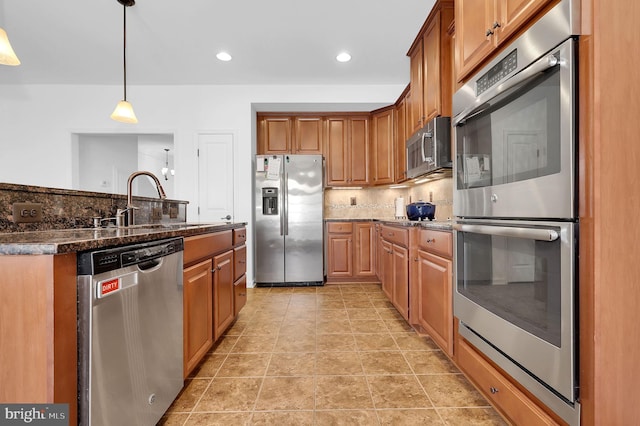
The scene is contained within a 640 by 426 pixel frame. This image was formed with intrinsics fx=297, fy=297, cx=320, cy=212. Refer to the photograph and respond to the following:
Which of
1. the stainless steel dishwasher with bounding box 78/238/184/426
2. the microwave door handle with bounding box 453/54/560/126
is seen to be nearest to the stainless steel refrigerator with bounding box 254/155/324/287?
the stainless steel dishwasher with bounding box 78/238/184/426

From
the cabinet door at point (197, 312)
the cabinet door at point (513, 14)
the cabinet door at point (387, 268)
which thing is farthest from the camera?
the cabinet door at point (387, 268)

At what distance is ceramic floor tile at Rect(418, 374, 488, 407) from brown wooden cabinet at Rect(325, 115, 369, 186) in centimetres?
303

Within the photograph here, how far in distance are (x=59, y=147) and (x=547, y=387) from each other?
5.55 metres

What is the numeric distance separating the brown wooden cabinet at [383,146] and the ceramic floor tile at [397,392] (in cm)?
280

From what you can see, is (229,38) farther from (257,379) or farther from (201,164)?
(257,379)

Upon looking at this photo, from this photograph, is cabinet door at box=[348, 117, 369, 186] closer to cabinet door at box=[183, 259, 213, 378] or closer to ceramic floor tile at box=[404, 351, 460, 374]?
ceramic floor tile at box=[404, 351, 460, 374]

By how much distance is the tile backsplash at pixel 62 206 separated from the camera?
50.3 inches

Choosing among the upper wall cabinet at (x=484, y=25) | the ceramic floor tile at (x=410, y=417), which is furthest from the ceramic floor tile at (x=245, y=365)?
the upper wall cabinet at (x=484, y=25)

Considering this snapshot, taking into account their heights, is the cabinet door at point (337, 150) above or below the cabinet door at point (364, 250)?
above

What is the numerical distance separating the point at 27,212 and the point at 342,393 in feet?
5.77

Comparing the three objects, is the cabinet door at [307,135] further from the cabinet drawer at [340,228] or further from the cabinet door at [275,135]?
the cabinet drawer at [340,228]

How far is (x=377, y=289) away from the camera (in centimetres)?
387

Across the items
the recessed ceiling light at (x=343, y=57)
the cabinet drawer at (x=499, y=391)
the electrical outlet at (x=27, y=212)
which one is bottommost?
the cabinet drawer at (x=499, y=391)

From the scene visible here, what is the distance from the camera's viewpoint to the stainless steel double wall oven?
0.87 metres
